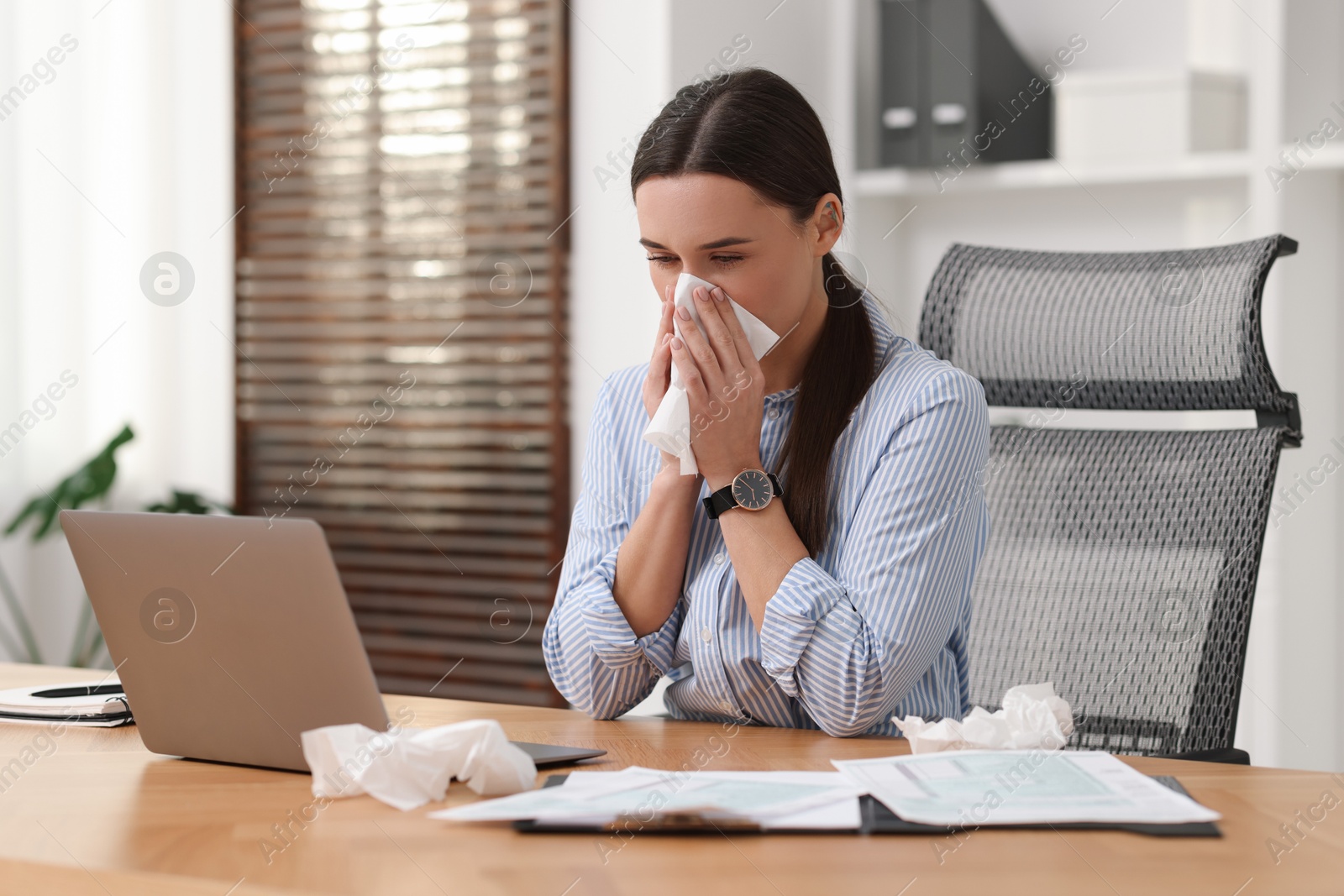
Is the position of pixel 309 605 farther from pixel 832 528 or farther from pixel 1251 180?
pixel 1251 180

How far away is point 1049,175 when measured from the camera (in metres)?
2.42

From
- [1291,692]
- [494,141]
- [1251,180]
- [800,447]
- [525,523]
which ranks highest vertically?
[494,141]

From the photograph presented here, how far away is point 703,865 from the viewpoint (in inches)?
28.4

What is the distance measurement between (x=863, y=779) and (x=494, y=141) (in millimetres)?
2180

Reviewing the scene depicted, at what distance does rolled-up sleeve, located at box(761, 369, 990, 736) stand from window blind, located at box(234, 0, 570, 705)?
1.60 metres

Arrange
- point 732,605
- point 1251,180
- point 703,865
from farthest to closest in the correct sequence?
point 1251,180 → point 732,605 → point 703,865

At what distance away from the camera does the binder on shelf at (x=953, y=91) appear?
2.38 metres

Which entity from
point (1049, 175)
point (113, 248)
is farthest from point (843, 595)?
point (113, 248)

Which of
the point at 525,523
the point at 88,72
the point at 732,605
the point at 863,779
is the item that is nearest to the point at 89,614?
the point at 525,523

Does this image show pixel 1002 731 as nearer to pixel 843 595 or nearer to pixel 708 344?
pixel 843 595

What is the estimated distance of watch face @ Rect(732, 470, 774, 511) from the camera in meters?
1.23

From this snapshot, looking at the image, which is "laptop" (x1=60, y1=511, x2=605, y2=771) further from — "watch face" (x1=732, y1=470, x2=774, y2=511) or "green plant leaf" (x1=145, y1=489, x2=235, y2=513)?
"green plant leaf" (x1=145, y1=489, x2=235, y2=513)

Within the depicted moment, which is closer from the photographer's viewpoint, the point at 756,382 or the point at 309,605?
the point at 309,605

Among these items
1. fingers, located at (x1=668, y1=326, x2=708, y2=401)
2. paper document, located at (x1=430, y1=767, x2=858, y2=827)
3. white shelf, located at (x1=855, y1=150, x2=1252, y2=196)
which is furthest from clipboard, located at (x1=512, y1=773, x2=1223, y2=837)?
white shelf, located at (x1=855, y1=150, x2=1252, y2=196)
